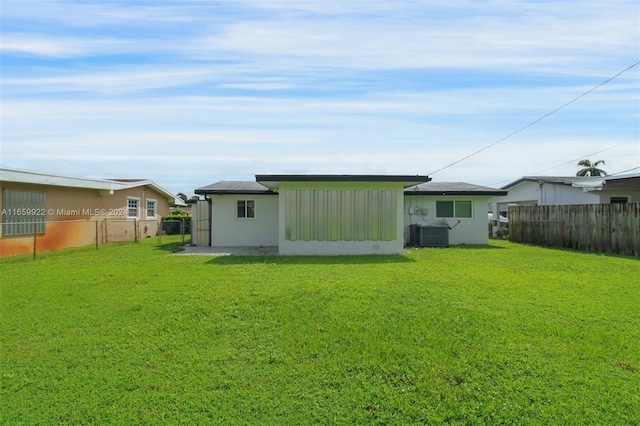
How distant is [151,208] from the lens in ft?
73.0

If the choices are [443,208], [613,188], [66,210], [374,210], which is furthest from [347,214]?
[613,188]

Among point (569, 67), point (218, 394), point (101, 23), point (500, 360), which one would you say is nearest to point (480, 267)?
point (500, 360)

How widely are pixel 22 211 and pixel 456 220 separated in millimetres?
17139

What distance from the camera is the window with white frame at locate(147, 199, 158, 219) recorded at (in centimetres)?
2192

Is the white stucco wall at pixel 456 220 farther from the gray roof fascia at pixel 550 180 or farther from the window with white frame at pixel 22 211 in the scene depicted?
the window with white frame at pixel 22 211

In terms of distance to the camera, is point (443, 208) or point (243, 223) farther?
point (443, 208)

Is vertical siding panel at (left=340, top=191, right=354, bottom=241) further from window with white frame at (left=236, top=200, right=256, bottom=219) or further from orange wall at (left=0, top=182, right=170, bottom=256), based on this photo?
orange wall at (left=0, top=182, right=170, bottom=256)

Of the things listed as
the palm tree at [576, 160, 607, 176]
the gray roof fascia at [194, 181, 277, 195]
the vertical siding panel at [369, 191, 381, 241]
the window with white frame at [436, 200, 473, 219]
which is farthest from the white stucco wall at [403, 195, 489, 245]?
the palm tree at [576, 160, 607, 176]

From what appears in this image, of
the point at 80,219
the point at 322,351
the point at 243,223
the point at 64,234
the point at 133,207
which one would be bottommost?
the point at 322,351

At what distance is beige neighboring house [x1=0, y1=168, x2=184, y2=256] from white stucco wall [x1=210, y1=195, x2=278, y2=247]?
509 centimetres

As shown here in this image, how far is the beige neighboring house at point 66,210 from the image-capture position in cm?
1291

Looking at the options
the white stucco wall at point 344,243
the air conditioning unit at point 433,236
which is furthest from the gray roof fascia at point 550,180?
the white stucco wall at point 344,243

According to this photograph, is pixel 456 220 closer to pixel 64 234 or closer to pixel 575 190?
pixel 575 190

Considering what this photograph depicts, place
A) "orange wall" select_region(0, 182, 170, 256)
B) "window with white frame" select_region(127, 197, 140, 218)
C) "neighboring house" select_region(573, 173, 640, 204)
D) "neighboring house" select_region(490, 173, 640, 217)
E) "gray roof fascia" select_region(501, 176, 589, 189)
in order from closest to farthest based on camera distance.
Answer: "orange wall" select_region(0, 182, 170, 256) → "neighboring house" select_region(573, 173, 640, 204) → "neighboring house" select_region(490, 173, 640, 217) → "gray roof fascia" select_region(501, 176, 589, 189) → "window with white frame" select_region(127, 197, 140, 218)
